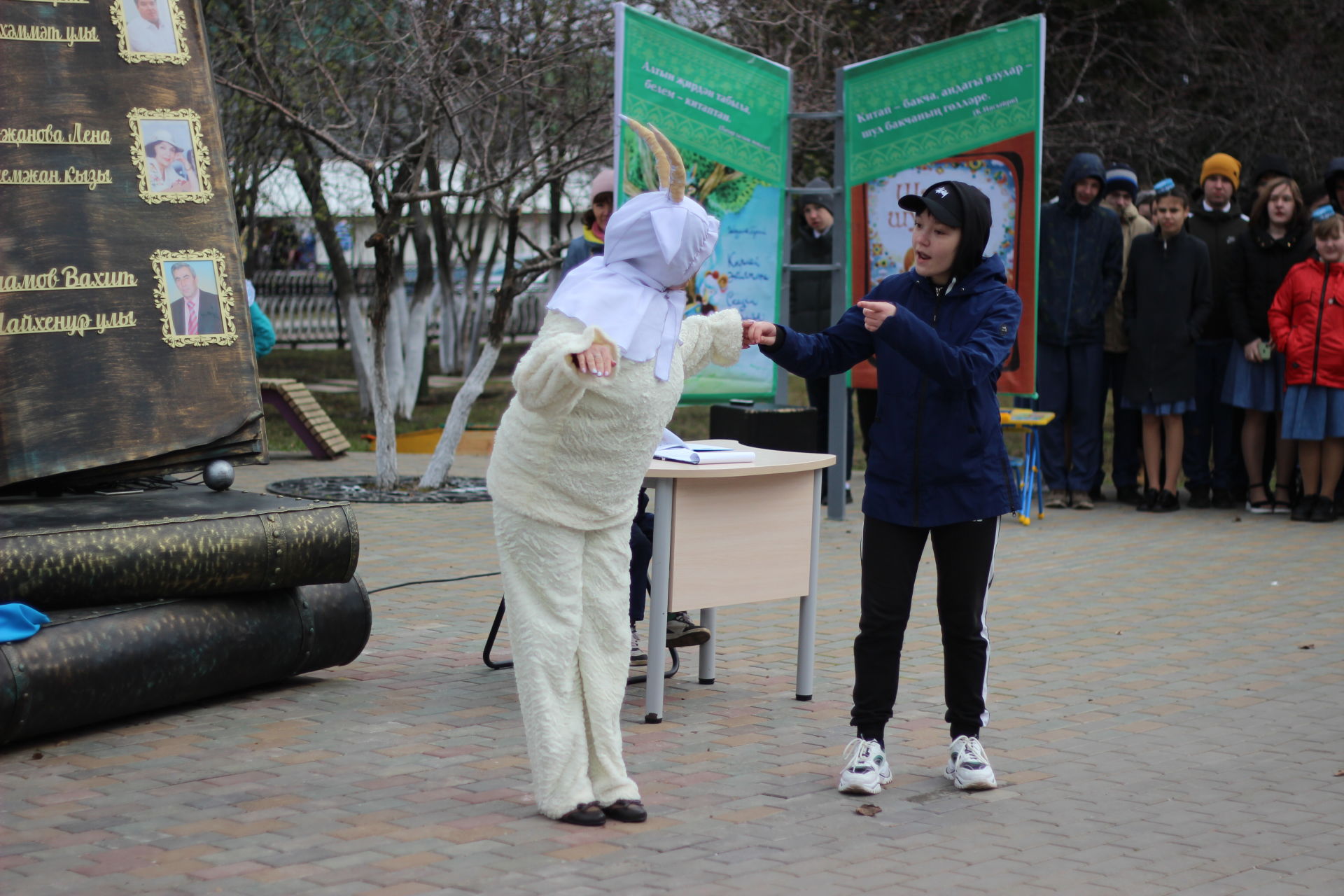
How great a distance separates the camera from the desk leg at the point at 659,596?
5.46 metres

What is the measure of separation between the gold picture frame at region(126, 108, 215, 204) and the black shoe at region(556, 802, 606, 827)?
3.16 meters

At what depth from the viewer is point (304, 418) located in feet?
44.5

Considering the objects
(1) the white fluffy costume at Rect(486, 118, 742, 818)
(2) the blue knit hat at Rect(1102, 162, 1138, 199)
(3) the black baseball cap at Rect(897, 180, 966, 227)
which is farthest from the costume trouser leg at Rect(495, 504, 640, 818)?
(2) the blue knit hat at Rect(1102, 162, 1138, 199)

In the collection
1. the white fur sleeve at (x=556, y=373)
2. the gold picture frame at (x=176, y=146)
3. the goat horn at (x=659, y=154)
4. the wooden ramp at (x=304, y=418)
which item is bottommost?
the wooden ramp at (x=304, y=418)

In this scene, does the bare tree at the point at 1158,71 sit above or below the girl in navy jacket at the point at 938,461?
above

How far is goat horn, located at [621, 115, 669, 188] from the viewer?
4270 mm

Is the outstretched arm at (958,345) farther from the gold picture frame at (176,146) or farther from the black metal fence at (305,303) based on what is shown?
the black metal fence at (305,303)

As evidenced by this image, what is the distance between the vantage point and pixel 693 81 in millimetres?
9344

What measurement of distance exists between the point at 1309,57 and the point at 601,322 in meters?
15.2

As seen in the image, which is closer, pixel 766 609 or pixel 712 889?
pixel 712 889

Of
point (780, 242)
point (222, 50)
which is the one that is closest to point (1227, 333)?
point (780, 242)

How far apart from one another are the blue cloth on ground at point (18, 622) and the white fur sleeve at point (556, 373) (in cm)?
188

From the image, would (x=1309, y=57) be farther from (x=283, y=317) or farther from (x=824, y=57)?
(x=283, y=317)

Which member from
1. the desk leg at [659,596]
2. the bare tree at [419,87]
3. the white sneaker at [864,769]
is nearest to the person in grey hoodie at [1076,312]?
the bare tree at [419,87]
